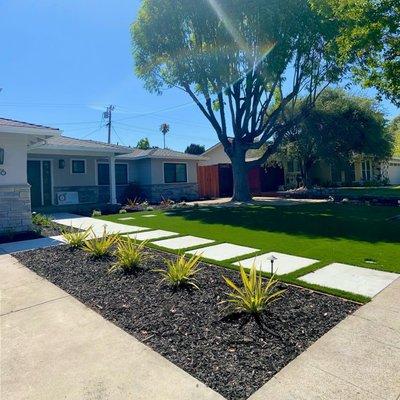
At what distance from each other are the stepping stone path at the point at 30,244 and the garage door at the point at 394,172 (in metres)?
31.0

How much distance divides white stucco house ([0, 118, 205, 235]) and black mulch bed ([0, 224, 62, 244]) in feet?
1.08

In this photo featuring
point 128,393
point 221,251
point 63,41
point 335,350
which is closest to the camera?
→ point 128,393

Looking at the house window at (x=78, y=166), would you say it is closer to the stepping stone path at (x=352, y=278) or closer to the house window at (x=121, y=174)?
the house window at (x=121, y=174)

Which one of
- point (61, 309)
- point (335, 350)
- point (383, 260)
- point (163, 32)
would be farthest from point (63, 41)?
point (335, 350)

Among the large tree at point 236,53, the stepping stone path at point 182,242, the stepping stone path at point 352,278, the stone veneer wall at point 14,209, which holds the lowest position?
the stepping stone path at point 352,278

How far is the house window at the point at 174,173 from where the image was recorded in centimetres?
2083

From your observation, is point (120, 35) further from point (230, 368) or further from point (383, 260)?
point (230, 368)

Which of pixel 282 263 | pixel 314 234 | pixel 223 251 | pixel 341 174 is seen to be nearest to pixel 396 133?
pixel 341 174

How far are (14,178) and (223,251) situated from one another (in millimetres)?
6584

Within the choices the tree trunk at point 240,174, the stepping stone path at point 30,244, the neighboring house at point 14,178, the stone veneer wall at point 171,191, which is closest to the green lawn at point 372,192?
the tree trunk at point 240,174

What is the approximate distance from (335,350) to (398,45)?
9.40 meters

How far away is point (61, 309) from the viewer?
3.88 meters

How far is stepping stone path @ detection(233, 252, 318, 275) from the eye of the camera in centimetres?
505

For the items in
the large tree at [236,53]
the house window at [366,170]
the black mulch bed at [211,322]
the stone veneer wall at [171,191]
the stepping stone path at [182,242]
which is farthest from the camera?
the house window at [366,170]
